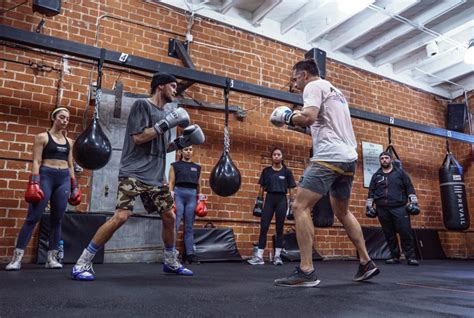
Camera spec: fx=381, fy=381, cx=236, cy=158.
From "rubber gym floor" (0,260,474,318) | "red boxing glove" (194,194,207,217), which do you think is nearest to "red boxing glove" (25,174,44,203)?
"rubber gym floor" (0,260,474,318)

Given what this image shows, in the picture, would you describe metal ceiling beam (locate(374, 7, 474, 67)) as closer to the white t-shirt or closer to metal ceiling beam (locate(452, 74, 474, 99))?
metal ceiling beam (locate(452, 74, 474, 99))

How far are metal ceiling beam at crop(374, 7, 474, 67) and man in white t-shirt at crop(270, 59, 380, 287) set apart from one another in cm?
400

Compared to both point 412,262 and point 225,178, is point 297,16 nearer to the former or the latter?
point 225,178

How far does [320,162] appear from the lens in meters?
2.49

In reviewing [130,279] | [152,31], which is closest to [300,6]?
[152,31]

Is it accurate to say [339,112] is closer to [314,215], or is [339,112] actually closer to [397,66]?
[314,215]

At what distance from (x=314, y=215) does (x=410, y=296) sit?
310 cm

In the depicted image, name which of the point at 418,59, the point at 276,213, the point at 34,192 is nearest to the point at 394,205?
the point at 276,213

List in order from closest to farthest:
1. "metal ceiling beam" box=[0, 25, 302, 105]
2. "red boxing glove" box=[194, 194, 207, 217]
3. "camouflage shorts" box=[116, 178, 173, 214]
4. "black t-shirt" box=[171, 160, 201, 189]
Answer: "camouflage shorts" box=[116, 178, 173, 214] < "metal ceiling beam" box=[0, 25, 302, 105] < "black t-shirt" box=[171, 160, 201, 189] < "red boxing glove" box=[194, 194, 207, 217]

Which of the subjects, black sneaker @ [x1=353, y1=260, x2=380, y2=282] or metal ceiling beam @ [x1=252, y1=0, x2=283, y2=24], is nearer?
black sneaker @ [x1=353, y1=260, x2=380, y2=282]

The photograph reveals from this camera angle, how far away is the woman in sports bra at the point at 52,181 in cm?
326


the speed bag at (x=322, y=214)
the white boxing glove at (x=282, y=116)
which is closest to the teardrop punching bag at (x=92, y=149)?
the white boxing glove at (x=282, y=116)

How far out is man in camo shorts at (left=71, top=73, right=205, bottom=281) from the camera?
2459 mm

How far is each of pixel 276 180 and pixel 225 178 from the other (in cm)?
108
